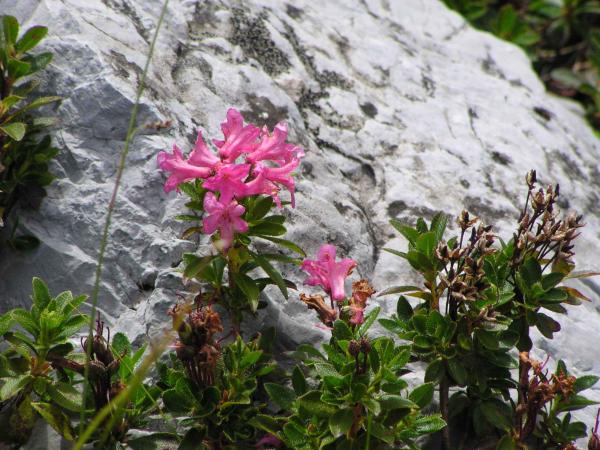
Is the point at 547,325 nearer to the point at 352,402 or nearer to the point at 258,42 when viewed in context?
the point at 352,402

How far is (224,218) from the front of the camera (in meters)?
2.37

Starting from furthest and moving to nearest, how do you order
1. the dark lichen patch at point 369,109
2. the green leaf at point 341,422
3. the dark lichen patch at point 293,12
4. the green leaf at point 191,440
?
the dark lichen patch at point 293,12
the dark lichen patch at point 369,109
the green leaf at point 191,440
the green leaf at point 341,422

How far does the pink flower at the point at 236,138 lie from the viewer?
2447mm

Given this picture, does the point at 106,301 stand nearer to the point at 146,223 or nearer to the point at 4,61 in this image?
the point at 146,223

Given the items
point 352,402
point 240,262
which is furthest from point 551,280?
point 240,262

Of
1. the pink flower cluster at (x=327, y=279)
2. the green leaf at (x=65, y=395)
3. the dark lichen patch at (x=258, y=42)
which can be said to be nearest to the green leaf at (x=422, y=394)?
the pink flower cluster at (x=327, y=279)

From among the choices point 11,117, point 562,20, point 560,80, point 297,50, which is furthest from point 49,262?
point 562,20

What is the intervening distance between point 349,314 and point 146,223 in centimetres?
86

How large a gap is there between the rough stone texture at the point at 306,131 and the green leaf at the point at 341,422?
553 millimetres

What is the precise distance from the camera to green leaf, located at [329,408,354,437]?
2217mm

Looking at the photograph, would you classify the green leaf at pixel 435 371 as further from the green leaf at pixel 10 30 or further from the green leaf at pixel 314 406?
the green leaf at pixel 10 30

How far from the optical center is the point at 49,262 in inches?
108

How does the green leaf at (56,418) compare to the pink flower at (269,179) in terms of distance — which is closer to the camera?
the green leaf at (56,418)

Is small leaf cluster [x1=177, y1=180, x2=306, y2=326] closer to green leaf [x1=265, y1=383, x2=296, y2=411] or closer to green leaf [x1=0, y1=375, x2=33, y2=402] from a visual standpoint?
green leaf [x1=265, y1=383, x2=296, y2=411]
